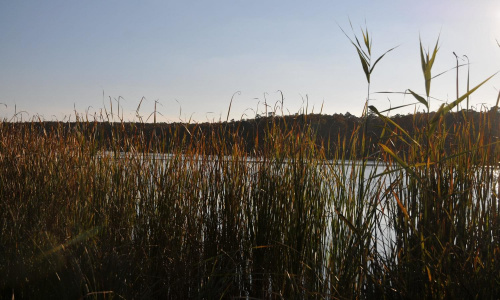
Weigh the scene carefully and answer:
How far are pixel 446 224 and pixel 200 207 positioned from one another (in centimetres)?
136

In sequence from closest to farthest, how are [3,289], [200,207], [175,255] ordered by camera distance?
[3,289] < [175,255] < [200,207]

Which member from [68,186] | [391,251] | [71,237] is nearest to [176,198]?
[71,237]

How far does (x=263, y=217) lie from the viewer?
252 centimetres

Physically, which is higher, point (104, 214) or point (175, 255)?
point (104, 214)

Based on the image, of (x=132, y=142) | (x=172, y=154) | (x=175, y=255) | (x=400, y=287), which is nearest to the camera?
(x=400, y=287)

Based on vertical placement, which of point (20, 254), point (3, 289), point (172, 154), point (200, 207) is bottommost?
point (3, 289)

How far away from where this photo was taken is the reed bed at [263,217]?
6.35ft

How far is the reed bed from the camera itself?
6.35ft

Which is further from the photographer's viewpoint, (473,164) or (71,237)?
(71,237)

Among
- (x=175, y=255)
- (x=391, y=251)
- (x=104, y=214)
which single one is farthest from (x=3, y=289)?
(x=391, y=251)

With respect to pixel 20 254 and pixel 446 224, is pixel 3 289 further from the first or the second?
pixel 446 224

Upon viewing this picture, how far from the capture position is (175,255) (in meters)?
2.57

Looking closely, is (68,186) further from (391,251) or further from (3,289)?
(391,251)

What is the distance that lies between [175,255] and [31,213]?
113cm
